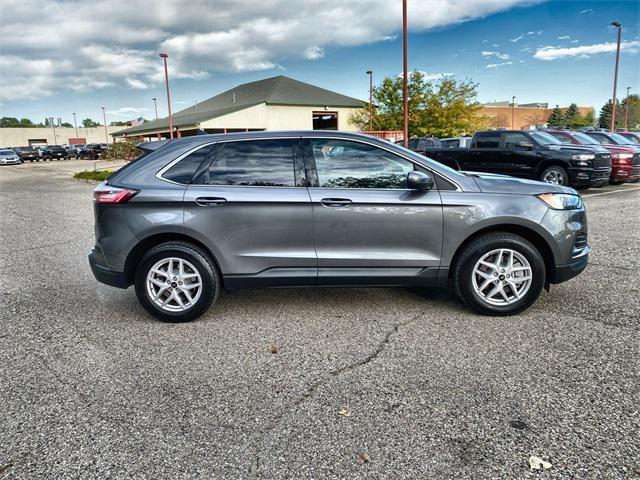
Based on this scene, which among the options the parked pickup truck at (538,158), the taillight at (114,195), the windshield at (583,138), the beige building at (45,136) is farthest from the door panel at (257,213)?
the beige building at (45,136)

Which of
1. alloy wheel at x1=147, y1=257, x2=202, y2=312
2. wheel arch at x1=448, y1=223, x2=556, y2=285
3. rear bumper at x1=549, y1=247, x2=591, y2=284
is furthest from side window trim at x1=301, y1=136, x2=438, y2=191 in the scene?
alloy wheel at x1=147, y1=257, x2=202, y2=312

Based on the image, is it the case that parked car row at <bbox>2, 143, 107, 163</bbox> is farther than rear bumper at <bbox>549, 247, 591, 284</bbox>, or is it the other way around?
parked car row at <bbox>2, 143, 107, 163</bbox>

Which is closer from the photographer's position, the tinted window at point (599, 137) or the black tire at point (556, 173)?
the black tire at point (556, 173)

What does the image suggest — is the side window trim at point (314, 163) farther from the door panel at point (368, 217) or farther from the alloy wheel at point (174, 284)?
the alloy wheel at point (174, 284)

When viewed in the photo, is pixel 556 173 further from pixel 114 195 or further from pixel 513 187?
pixel 114 195

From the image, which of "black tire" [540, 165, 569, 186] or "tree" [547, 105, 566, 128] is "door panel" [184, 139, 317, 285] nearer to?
"black tire" [540, 165, 569, 186]

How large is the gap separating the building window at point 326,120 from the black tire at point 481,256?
39.8 m

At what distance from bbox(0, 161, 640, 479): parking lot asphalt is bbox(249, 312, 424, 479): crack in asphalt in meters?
0.01

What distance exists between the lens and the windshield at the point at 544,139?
13549 mm

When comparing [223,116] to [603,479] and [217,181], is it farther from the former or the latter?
[603,479]

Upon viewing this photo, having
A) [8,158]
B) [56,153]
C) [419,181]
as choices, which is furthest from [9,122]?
[419,181]

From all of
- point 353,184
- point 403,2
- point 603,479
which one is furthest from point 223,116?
point 603,479

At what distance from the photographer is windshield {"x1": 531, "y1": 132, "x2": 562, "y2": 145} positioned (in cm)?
1355

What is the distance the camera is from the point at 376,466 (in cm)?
244
